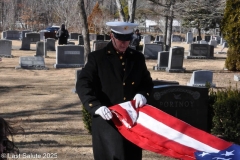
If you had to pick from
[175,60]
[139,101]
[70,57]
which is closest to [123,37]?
[139,101]

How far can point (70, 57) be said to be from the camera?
67.8 feet

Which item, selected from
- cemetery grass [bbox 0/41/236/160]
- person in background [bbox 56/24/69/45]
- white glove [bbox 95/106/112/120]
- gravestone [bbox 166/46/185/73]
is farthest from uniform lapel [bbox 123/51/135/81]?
person in background [bbox 56/24/69/45]

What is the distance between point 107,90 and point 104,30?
42.2m

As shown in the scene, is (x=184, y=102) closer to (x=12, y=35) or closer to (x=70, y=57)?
(x=70, y=57)

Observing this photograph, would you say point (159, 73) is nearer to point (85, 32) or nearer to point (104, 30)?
point (85, 32)

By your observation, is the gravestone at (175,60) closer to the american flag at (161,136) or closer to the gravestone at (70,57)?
the gravestone at (70,57)

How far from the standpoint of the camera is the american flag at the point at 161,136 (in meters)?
4.29

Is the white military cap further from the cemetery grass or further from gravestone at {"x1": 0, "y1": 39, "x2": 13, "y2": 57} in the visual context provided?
gravestone at {"x1": 0, "y1": 39, "x2": 13, "y2": 57}

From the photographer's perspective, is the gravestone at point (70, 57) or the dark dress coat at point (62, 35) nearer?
the gravestone at point (70, 57)

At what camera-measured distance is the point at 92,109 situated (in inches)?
169

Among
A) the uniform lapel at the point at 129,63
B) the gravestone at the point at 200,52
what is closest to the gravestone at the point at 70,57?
the gravestone at the point at 200,52

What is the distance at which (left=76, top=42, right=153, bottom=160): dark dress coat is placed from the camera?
4.36m

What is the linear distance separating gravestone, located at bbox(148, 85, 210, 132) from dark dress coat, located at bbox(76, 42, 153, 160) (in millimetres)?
3744

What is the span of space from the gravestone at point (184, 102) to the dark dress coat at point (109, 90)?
374cm
